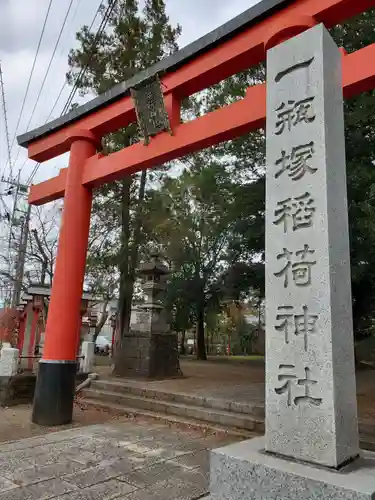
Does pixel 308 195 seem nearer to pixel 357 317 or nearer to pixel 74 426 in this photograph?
pixel 74 426

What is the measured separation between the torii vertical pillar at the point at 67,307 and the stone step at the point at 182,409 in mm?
1388

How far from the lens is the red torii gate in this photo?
13.6 ft

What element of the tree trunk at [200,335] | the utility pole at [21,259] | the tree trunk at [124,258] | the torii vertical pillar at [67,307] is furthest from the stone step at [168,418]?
the utility pole at [21,259]

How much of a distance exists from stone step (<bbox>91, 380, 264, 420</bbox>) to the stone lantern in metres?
0.92

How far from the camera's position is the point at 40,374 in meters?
5.55

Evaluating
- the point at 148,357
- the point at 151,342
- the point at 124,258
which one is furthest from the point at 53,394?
the point at 124,258

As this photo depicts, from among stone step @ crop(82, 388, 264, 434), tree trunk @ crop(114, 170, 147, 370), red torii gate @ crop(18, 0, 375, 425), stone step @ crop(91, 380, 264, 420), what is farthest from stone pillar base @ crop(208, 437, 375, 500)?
tree trunk @ crop(114, 170, 147, 370)

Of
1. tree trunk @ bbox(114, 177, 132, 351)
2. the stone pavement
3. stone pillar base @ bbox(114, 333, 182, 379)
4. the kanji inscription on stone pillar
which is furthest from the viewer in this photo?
tree trunk @ bbox(114, 177, 132, 351)

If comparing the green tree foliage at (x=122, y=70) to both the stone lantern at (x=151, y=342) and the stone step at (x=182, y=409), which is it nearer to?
the stone lantern at (x=151, y=342)

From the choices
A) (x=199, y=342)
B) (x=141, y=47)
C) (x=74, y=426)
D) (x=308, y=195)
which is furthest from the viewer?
(x=199, y=342)

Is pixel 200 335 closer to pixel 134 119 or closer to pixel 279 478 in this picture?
pixel 134 119

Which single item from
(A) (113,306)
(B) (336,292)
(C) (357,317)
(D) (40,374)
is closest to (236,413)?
(D) (40,374)

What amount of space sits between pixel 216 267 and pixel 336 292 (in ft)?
43.8

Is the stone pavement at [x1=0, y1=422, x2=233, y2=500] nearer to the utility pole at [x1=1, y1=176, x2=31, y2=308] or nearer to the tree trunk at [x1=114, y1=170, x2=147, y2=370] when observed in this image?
the tree trunk at [x1=114, y1=170, x2=147, y2=370]
